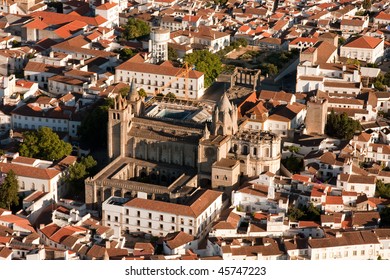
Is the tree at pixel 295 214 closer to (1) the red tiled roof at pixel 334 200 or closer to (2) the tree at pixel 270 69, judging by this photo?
(1) the red tiled roof at pixel 334 200

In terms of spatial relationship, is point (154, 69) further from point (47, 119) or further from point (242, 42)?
point (242, 42)

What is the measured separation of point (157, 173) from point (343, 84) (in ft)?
44.0

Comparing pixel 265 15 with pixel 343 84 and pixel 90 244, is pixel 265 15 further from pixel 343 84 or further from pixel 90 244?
pixel 90 244

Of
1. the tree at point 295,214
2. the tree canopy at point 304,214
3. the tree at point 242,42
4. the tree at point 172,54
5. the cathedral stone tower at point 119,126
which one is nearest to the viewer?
the tree at point 295,214

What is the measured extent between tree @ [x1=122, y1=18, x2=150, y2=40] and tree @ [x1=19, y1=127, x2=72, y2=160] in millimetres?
19054

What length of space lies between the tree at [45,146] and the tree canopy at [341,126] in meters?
11.2

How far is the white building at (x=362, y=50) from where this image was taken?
59812mm

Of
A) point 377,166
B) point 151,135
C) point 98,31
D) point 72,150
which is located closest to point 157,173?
→ point 151,135

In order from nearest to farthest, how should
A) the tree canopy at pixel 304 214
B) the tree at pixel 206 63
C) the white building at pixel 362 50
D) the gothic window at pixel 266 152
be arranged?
the tree canopy at pixel 304 214 < the gothic window at pixel 266 152 < the tree at pixel 206 63 < the white building at pixel 362 50

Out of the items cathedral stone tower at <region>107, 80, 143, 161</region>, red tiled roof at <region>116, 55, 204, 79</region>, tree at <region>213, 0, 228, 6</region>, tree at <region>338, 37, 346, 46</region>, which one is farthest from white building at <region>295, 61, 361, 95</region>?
tree at <region>213, 0, 228, 6</region>

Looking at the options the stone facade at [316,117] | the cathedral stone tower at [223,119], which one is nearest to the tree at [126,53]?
the stone facade at [316,117]

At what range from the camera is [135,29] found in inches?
2493

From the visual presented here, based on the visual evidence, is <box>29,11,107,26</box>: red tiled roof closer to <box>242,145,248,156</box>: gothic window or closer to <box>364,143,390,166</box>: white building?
<box>242,145,248,156</box>: gothic window

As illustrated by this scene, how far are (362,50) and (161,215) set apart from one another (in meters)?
24.8
